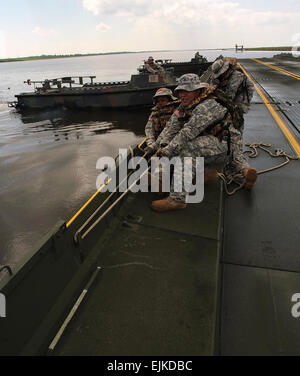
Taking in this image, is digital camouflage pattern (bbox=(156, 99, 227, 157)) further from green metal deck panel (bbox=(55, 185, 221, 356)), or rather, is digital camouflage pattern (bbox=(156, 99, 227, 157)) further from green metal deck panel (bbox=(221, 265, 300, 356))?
green metal deck panel (bbox=(221, 265, 300, 356))

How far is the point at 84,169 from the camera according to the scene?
10.7 metres

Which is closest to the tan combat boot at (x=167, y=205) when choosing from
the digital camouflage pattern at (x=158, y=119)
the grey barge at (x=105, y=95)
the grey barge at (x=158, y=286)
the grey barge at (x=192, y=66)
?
the grey barge at (x=158, y=286)

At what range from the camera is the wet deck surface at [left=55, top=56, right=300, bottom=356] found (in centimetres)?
216

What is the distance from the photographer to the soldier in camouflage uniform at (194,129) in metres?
3.59

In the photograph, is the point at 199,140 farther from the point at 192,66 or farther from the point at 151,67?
the point at 192,66

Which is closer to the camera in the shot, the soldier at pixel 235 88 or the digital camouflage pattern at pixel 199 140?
the digital camouflage pattern at pixel 199 140

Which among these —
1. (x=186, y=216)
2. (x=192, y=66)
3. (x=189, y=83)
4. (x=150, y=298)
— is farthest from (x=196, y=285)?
(x=192, y=66)

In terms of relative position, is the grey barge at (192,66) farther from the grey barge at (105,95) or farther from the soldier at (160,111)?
the soldier at (160,111)

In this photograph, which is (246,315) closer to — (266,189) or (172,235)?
(172,235)

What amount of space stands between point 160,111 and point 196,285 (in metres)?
3.31

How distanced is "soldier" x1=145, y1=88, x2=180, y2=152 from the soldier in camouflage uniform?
795 millimetres

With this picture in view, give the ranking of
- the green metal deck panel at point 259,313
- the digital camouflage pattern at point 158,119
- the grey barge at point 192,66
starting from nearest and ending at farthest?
1. the green metal deck panel at point 259,313
2. the digital camouflage pattern at point 158,119
3. the grey barge at point 192,66

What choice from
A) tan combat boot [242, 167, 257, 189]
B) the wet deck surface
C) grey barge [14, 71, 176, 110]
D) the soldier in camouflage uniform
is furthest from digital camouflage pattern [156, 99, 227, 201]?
grey barge [14, 71, 176, 110]

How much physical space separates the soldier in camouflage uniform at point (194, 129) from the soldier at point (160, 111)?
0.79 m
